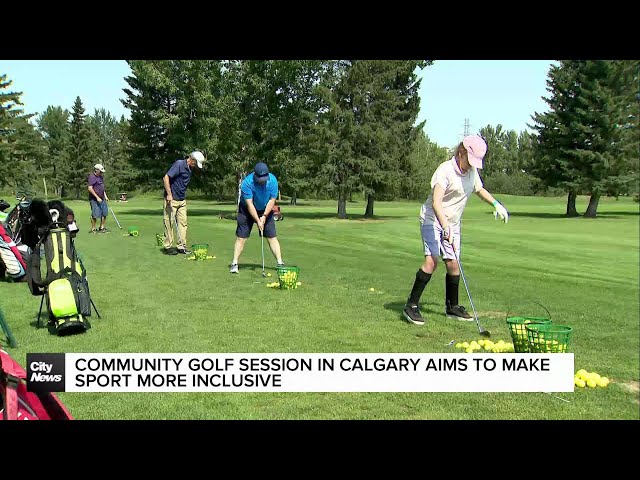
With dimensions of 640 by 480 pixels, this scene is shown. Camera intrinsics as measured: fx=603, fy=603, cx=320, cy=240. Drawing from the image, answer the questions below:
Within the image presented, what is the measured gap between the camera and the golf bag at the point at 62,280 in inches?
222

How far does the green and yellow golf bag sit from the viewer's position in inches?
221

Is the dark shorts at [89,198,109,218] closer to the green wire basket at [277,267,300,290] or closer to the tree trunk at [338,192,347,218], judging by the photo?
the green wire basket at [277,267,300,290]

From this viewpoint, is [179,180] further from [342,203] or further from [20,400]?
[342,203]

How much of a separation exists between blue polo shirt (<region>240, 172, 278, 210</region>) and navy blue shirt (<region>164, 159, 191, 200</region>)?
2.60m

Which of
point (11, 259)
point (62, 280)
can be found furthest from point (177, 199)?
point (62, 280)

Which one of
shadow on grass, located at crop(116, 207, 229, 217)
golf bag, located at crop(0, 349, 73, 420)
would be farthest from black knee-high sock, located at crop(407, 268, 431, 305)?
shadow on grass, located at crop(116, 207, 229, 217)

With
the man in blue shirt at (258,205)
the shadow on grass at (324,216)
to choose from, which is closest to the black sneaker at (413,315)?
the man in blue shirt at (258,205)

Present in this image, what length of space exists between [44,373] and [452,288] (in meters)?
4.44

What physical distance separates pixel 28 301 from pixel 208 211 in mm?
9522

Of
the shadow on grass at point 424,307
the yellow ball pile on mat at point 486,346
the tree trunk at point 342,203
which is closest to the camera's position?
the yellow ball pile on mat at point 486,346

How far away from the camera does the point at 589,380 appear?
172 inches

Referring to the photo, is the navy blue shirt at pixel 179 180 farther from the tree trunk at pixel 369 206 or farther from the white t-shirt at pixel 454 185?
the tree trunk at pixel 369 206
